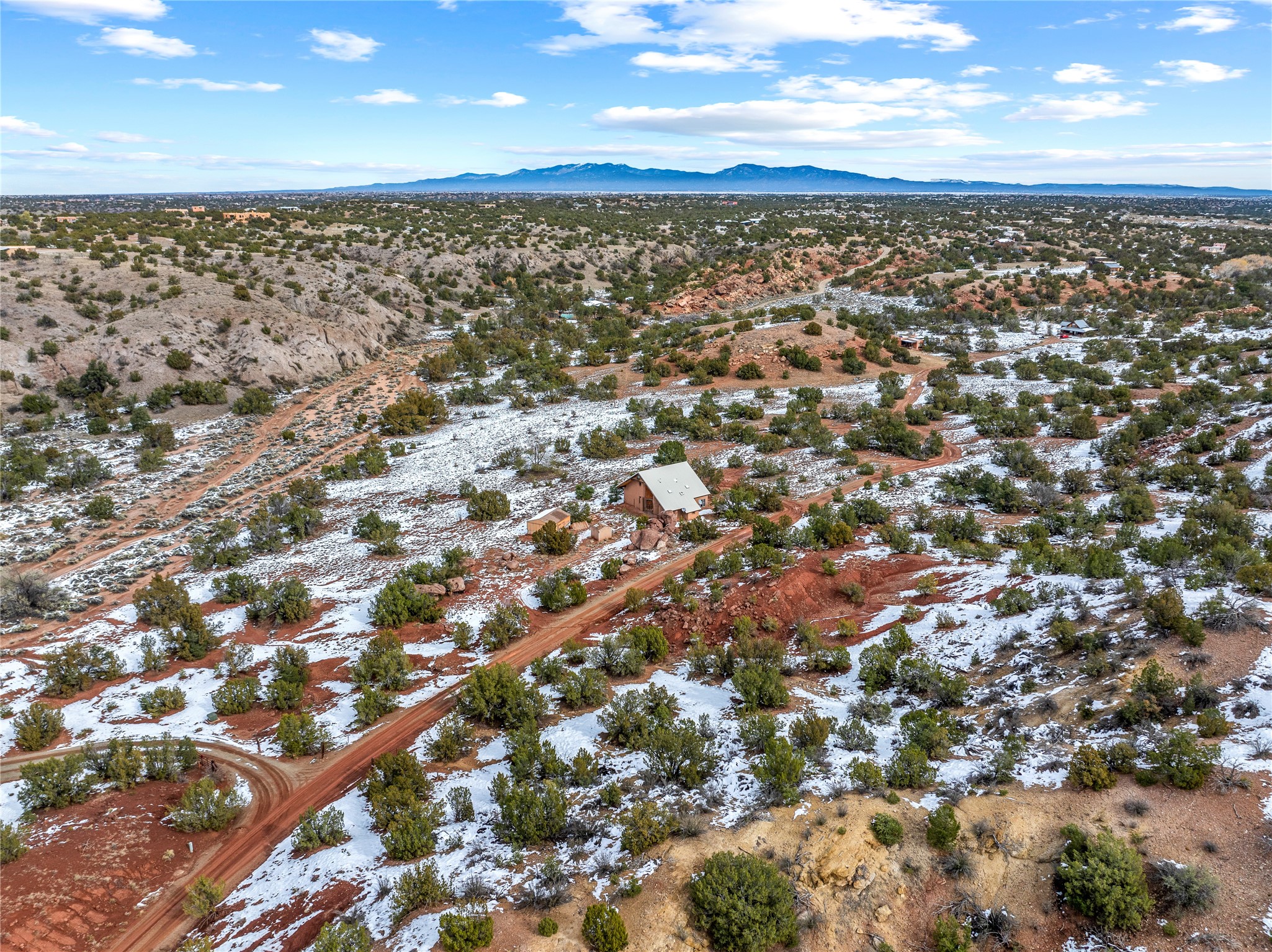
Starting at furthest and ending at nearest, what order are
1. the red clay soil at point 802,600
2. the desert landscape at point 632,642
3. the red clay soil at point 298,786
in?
the red clay soil at point 802,600 < the red clay soil at point 298,786 < the desert landscape at point 632,642

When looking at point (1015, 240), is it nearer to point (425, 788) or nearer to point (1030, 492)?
point (1030, 492)

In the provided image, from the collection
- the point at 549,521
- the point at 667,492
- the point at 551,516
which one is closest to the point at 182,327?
the point at 551,516

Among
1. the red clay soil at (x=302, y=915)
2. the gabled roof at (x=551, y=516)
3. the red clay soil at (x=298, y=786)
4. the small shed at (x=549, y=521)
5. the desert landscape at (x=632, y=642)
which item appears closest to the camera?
the desert landscape at (x=632, y=642)

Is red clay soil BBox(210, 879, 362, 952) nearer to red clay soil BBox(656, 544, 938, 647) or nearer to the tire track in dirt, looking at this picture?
the tire track in dirt

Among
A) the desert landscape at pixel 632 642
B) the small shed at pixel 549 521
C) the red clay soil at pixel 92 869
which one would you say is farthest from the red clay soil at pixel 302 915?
the small shed at pixel 549 521

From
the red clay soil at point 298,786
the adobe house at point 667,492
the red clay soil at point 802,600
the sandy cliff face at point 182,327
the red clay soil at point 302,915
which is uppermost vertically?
the sandy cliff face at point 182,327

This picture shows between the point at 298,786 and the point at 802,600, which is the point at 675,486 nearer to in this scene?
the point at 802,600

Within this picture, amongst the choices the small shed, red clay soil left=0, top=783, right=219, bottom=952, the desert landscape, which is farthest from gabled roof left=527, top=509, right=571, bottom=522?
red clay soil left=0, top=783, right=219, bottom=952

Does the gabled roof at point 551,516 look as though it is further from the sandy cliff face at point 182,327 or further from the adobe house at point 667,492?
the sandy cliff face at point 182,327
